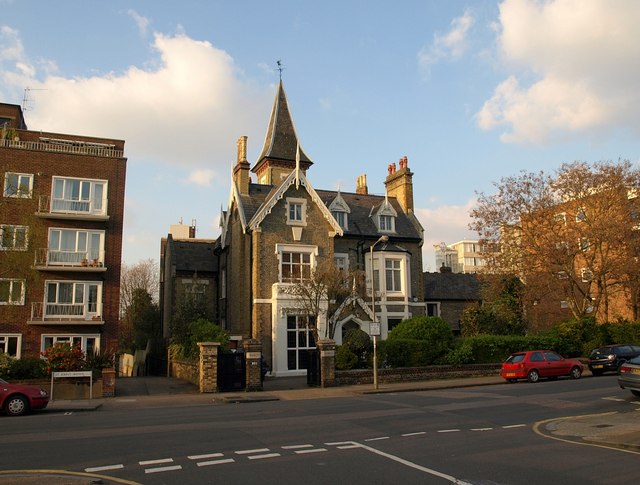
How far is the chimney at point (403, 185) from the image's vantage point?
40.8m

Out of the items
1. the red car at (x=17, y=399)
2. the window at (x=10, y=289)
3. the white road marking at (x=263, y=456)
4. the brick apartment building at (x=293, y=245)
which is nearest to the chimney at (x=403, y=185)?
the brick apartment building at (x=293, y=245)

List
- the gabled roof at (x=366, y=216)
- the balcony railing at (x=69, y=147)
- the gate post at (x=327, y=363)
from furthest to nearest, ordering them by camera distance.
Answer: the gabled roof at (x=366, y=216) → the balcony railing at (x=69, y=147) → the gate post at (x=327, y=363)

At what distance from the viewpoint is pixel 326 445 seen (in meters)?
11.0

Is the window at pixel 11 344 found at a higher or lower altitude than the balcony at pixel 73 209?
lower

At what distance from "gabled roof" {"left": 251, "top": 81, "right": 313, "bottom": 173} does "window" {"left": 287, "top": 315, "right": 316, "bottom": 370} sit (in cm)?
1286

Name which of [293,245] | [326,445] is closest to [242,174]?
[293,245]

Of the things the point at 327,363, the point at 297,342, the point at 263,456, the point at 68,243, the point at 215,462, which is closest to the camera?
the point at 215,462

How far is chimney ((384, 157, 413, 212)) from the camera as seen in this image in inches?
1606

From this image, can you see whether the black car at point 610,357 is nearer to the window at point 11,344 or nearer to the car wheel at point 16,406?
the car wheel at point 16,406

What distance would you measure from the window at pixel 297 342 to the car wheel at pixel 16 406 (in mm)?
15620

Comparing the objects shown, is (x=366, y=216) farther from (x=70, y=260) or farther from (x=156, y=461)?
(x=156, y=461)

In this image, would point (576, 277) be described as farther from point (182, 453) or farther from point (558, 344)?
point (182, 453)

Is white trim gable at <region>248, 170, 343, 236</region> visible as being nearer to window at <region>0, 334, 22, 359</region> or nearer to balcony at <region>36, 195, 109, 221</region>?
balcony at <region>36, 195, 109, 221</region>

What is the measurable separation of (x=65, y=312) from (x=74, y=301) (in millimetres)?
776
